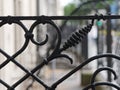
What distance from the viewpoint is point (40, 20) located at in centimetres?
254

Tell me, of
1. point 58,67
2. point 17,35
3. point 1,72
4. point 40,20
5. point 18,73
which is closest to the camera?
point 40,20

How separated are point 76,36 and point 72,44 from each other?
5 centimetres

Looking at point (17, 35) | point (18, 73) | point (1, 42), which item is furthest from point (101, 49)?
point (1, 42)

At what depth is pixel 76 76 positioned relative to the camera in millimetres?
14117

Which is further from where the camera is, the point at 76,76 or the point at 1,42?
the point at 76,76

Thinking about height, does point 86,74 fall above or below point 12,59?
below

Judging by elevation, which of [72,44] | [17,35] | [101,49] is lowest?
[101,49]

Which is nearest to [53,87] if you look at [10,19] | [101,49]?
[10,19]

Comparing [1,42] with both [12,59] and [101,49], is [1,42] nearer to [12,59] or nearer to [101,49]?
[12,59]

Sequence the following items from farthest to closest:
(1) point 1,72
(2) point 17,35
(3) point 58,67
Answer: (3) point 58,67 < (2) point 17,35 < (1) point 1,72

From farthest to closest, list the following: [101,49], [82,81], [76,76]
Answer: [76,76] → [82,81] → [101,49]

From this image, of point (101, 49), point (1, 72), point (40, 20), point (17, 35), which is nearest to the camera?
point (40, 20)

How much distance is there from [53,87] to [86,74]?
929 cm

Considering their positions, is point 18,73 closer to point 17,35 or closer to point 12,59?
point 17,35
